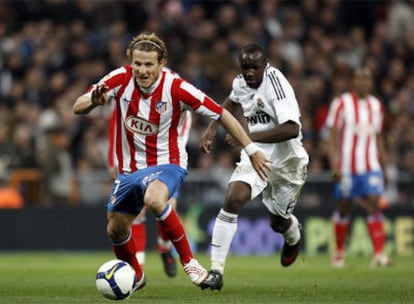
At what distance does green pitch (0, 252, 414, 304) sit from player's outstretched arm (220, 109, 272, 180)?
1049 millimetres

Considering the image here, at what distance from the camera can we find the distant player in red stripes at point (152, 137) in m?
8.78

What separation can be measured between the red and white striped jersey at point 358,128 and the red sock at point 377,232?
651mm

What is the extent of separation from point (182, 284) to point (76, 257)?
5.55 meters

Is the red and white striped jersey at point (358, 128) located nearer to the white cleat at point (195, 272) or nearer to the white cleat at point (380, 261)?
the white cleat at point (380, 261)

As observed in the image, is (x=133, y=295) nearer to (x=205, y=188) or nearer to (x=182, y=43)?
(x=205, y=188)

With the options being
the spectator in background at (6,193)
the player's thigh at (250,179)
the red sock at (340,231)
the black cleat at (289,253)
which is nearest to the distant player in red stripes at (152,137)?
the player's thigh at (250,179)

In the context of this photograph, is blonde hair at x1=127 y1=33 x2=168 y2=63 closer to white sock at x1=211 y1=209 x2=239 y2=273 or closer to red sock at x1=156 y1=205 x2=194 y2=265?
red sock at x1=156 y1=205 x2=194 y2=265

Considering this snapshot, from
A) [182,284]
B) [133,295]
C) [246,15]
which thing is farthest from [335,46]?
[133,295]

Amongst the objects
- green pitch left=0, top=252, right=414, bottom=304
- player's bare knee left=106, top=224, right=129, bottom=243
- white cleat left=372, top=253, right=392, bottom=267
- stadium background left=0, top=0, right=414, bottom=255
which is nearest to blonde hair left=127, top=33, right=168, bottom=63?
player's bare knee left=106, top=224, right=129, bottom=243

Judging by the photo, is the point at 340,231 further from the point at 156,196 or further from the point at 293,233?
the point at 156,196

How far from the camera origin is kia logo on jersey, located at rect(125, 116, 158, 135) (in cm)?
902

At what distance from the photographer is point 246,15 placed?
2075cm

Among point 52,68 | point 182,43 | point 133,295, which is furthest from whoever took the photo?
point 182,43

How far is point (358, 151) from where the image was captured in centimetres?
1421
